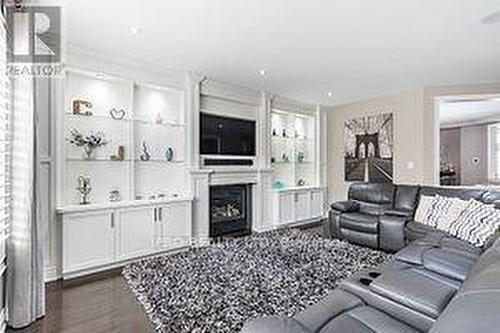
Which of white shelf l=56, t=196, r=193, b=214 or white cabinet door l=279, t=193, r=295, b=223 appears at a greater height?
white shelf l=56, t=196, r=193, b=214

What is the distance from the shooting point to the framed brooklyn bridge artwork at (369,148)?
6.38 metres

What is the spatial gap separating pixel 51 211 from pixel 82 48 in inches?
72.3

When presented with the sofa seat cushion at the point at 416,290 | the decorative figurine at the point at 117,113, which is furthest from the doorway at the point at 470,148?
the decorative figurine at the point at 117,113

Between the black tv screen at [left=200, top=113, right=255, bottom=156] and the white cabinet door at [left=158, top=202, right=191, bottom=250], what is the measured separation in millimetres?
1026

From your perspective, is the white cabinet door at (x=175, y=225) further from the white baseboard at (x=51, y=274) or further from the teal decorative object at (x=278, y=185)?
the teal decorative object at (x=278, y=185)

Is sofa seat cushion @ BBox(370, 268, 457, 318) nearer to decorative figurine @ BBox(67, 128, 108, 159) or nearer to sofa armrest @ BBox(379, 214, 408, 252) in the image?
sofa armrest @ BBox(379, 214, 408, 252)

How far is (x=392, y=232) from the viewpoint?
4250 millimetres

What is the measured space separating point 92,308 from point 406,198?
4.20m

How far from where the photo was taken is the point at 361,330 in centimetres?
147

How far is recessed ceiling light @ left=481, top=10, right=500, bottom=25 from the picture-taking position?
2.88 metres

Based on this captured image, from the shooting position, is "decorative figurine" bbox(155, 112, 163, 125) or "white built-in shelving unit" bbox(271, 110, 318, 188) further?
"white built-in shelving unit" bbox(271, 110, 318, 188)

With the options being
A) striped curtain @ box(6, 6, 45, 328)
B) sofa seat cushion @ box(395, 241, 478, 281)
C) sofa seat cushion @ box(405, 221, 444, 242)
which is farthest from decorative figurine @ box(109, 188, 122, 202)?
sofa seat cushion @ box(405, 221, 444, 242)

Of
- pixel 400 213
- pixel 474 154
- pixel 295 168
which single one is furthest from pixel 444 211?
pixel 474 154

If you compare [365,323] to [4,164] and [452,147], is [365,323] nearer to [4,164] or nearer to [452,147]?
[4,164]
